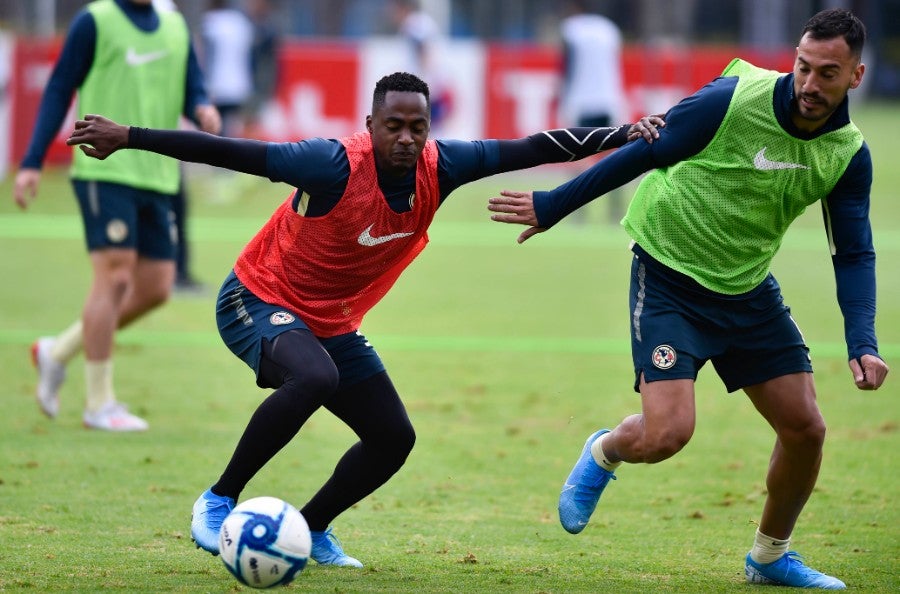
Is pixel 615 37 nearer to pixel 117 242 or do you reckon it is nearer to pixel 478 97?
pixel 478 97

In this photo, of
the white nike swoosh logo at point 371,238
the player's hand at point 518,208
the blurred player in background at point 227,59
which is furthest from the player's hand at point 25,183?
the blurred player in background at point 227,59

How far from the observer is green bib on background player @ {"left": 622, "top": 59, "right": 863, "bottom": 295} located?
537 centimetres

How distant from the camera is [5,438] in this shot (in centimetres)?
791

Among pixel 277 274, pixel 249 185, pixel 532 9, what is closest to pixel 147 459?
pixel 277 274

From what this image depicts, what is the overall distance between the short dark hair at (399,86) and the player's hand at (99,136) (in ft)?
3.15

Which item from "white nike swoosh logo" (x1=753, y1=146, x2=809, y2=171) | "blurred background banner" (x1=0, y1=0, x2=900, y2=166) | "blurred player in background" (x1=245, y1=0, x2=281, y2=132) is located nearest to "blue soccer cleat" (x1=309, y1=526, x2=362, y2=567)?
"white nike swoosh logo" (x1=753, y1=146, x2=809, y2=171)

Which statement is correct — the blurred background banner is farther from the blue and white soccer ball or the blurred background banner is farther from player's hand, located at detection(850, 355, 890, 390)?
player's hand, located at detection(850, 355, 890, 390)

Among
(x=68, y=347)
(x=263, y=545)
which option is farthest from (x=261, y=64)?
(x=263, y=545)

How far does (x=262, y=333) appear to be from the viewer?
5.45m

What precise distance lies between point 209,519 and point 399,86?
179 centimetres

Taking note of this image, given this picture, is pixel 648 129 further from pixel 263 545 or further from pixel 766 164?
pixel 263 545

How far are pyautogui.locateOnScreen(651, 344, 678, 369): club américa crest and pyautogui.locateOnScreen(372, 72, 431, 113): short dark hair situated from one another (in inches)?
50.9

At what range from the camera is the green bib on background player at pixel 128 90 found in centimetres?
820

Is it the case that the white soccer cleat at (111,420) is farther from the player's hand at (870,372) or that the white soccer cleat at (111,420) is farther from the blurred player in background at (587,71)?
the blurred player in background at (587,71)
